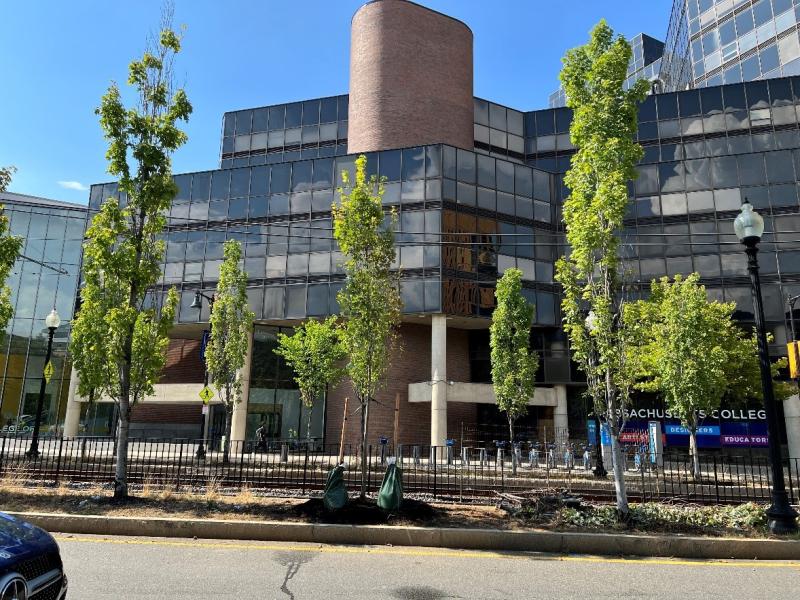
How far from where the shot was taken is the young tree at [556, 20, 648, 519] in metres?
10.6

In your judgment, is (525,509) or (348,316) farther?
(348,316)

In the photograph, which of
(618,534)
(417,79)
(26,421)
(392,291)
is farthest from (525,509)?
(26,421)

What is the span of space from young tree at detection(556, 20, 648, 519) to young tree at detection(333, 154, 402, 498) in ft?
11.6

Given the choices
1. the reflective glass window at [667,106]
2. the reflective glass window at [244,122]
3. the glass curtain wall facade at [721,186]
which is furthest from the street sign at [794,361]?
the reflective glass window at [244,122]

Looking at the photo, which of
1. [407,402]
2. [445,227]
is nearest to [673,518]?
[445,227]

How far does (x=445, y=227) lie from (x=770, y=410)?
74.1 ft

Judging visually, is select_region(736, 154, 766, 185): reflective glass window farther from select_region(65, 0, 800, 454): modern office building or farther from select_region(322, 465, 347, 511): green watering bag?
select_region(322, 465, 347, 511): green watering bag

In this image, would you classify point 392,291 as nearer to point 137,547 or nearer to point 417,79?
point 137,547

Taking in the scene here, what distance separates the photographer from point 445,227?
103 feet

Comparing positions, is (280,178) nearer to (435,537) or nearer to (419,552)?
(435,537)

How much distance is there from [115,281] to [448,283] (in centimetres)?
2125

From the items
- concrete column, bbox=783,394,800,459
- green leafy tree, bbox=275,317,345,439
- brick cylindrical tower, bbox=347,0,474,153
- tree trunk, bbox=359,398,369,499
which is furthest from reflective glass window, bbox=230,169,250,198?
concrete column, bbox=783,394,800,459

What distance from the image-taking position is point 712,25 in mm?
43719

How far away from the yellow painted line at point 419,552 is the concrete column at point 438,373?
22356 millimetres
